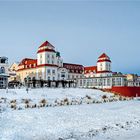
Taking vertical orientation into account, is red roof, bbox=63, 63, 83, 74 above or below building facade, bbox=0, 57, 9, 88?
above

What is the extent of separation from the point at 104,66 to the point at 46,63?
2652 cm

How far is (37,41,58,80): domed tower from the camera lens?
6912 centimetres

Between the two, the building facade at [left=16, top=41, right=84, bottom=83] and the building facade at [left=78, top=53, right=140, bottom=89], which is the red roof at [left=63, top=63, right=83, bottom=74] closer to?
the building facade at [left=78, top=53, right=140, bottom=89]

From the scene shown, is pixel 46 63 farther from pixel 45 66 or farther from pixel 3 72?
pixel 3 72

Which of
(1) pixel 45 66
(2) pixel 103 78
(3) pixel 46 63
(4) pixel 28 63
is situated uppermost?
(4) pixel 28 63

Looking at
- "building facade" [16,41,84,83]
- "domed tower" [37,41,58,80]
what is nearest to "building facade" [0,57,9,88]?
"building facade" [16,41,84,83]

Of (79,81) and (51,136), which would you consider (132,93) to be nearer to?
(79,81)

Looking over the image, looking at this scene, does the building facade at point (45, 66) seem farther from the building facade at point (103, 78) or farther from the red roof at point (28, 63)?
the building facade at point (103, 78)

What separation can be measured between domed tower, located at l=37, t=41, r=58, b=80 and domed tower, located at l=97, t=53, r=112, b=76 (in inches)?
928

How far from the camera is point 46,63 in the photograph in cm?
6956

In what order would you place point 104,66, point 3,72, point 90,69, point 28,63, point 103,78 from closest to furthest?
Answer: point 3,72 → point 103,78 → point 28,63 → point 104,66 → point 90,69

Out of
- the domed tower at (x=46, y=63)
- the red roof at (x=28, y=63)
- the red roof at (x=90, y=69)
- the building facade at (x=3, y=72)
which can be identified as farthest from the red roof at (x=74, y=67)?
the building facade at (x=3, y=72)

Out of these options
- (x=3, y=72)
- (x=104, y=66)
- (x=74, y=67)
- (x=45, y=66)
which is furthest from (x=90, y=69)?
(x=3, y=72)

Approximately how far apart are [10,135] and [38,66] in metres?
58.8
